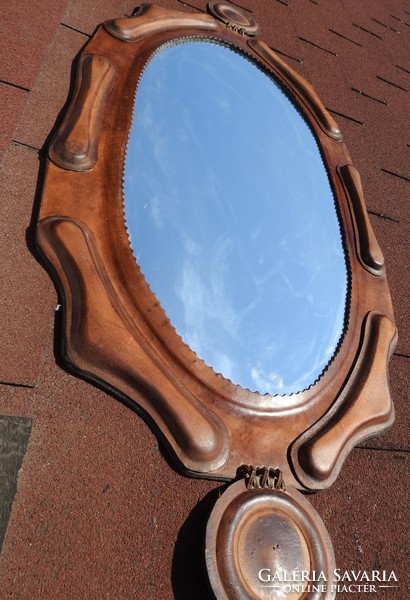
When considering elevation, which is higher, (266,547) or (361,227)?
(361,227)

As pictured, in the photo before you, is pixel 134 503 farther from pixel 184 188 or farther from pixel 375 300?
pixel 375 300

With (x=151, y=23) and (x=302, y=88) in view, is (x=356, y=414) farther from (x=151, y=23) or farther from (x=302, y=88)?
(x=151, y=23)

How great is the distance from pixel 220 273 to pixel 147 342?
0.34 m

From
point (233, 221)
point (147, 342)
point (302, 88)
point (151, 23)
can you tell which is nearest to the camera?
point (147, 342)

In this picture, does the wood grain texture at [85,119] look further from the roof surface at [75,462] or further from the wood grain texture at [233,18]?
the wood grain texture at [233,18]

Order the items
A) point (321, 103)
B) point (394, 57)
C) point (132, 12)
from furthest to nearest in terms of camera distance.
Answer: point (394, 57), point (321, 103), point (132, 12)

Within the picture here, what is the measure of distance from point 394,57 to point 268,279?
199 centimetres

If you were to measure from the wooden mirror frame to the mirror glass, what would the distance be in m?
0.04

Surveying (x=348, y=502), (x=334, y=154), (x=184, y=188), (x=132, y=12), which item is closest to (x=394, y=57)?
(x=334, y=154)

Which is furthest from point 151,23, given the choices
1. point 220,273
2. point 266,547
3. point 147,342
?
point 266,547

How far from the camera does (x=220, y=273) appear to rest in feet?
4.78

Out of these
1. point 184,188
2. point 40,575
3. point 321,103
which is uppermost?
point 321,103

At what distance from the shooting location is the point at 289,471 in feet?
4.16

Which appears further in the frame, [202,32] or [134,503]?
[202,32]
